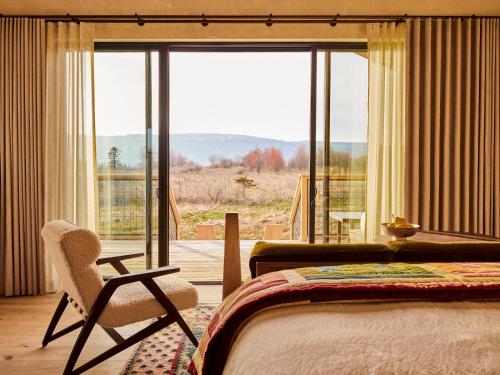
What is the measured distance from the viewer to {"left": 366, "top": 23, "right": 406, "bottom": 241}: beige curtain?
3.83m

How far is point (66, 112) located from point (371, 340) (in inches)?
140

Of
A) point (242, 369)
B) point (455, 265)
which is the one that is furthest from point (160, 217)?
point (242, 369)

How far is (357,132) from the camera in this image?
4012 mm

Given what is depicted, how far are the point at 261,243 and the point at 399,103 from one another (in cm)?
258

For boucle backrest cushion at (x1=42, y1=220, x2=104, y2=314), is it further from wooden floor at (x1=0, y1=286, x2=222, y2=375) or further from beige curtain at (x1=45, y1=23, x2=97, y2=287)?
beige curtain at (x1=45, y1=23, x2=97, y2=287)

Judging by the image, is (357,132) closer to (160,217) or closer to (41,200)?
(160,217)

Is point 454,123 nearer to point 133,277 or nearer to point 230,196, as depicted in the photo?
point 133,277

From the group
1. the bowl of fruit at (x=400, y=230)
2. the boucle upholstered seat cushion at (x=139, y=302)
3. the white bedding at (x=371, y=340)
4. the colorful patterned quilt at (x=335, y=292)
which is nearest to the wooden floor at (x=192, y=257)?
the boucle upholstered seat cushion at (x=139, y=302)

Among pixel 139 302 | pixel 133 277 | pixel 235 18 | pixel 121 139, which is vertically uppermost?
pixel 235 18

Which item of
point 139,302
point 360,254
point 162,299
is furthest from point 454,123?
point 139,302

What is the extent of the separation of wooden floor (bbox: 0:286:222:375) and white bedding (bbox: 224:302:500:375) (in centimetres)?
166

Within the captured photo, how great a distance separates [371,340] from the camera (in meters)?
0.96

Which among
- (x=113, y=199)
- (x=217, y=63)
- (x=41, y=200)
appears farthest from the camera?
(x=217, y=63)

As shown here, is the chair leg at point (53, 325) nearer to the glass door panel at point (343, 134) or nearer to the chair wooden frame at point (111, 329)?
the chair wooden frame at point (111, 329)
